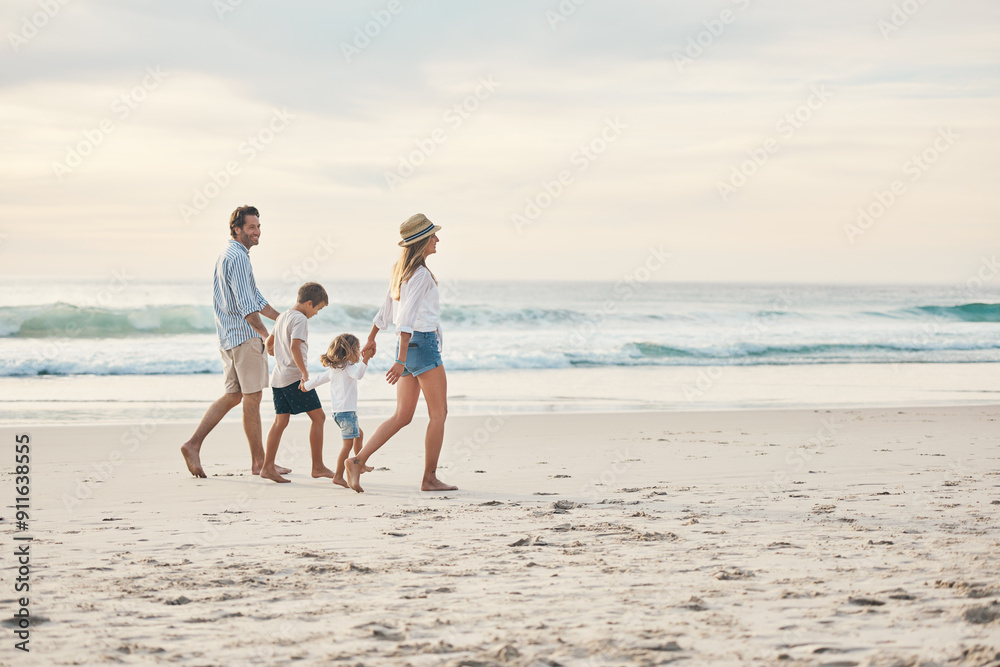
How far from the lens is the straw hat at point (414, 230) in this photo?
17.4ft

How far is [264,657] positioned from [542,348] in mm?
17449

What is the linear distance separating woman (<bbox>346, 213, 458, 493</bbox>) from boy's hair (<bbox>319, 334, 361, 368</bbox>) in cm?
25

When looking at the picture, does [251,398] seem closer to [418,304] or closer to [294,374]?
[294,374]

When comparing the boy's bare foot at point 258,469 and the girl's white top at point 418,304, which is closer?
the girl's white top at point 418,304

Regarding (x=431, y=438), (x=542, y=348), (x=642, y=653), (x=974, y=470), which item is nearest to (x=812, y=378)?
(x=542, y=348)

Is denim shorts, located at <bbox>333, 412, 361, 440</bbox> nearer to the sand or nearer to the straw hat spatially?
the sand

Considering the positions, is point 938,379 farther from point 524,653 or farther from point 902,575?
point 524,653

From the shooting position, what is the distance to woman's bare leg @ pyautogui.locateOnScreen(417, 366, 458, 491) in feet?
17.6

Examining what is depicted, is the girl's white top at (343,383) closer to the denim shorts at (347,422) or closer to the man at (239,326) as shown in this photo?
the denim shorts at (347,422)

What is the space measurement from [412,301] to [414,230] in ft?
1.47

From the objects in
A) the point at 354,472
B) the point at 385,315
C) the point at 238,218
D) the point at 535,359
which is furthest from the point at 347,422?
the point at 535,359

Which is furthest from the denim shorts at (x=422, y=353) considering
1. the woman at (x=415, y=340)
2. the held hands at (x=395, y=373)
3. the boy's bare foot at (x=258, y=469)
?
the boy's bare foot at (x=258, y=469)

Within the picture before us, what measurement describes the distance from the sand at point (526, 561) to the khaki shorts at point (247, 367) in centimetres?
66

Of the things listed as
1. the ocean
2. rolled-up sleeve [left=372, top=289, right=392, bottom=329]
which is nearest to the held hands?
rolled-up sleeve [left=372, top=289, right=392, bottom=329]
